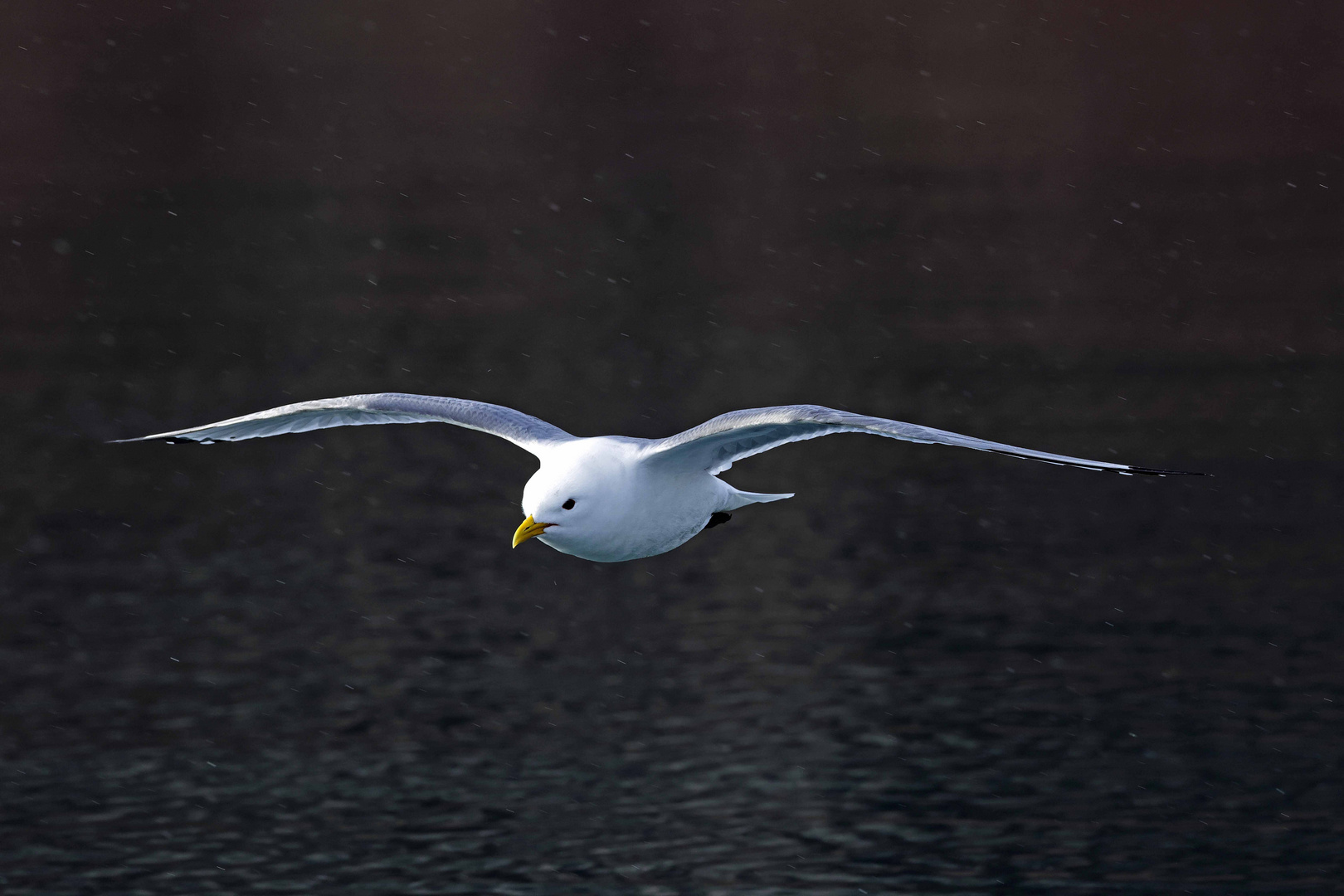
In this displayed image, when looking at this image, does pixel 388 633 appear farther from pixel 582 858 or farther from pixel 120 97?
pixel 120 97

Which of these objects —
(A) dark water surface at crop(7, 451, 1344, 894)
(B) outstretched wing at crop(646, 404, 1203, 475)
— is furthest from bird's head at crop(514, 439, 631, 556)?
(A) dark water surface at crop(7, 451, 1344, 894)

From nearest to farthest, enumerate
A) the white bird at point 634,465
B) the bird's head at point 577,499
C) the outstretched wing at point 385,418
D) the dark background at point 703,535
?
the white bird at point 634,465, the bird's head at point 577,499, the outstretched wing at point 385,418, the dark background at point 703,535

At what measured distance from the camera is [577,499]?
17.5 metres

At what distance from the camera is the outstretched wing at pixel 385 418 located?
65.1 ft

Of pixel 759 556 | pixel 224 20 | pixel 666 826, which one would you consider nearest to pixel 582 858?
pixel 666 826

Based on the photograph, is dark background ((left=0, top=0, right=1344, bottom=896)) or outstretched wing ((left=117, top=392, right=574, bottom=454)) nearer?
outstretched wing ((left=117, top=392, right=574, bottom=454))

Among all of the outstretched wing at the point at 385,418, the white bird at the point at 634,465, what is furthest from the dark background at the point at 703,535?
the white bird at the point at 634,465

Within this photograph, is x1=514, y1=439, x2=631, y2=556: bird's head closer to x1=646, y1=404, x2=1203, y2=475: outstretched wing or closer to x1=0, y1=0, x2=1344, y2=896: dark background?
x1=646, y1=404, x2=1203, y2=475: outstretched wing

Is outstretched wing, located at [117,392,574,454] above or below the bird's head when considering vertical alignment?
above

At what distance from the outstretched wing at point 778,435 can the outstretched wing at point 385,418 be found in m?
1.72

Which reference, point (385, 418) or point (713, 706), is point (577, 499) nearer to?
point (385, 418)

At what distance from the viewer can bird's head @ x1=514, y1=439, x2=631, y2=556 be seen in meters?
17.3

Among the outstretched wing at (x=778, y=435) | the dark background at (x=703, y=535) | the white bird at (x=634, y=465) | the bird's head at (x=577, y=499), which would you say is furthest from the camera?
the dark background at (x=703, y=535)

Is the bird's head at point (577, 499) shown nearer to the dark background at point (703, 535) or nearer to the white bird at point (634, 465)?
the white bird at point (634, 465)
